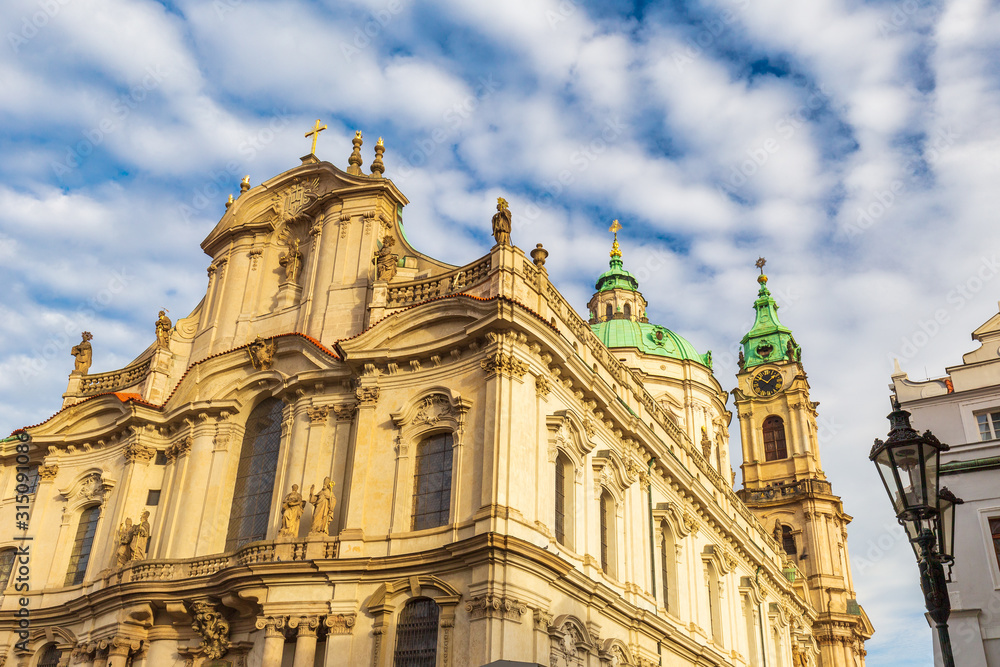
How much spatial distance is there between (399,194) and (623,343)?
75.6ft

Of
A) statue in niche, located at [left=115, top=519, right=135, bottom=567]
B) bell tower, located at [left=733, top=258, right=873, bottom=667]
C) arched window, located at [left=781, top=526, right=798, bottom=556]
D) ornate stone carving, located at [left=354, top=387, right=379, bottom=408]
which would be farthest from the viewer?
arched window, located at [left=781, top=526, right=798, bottom=556]

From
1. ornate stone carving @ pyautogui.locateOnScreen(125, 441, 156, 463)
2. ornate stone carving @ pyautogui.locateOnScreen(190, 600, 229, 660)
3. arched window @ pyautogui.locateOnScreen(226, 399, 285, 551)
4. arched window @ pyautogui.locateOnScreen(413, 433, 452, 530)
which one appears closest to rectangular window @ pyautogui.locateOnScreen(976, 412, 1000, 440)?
arched window @ pyautogui.locateOnScreen(413, 433, 452, 530)

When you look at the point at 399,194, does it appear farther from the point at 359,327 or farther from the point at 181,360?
the point at 181,360

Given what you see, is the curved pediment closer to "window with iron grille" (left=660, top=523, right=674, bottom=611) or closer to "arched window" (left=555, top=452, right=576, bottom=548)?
"arched window" (left=555, top=452, right=576, bottom=548)

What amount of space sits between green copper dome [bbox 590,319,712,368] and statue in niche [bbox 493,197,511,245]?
25.1 m

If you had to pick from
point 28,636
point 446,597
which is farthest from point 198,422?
point 446,597

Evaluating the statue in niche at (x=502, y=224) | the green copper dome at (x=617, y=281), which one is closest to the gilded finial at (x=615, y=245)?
the green copper dome at (x=617, y=281)

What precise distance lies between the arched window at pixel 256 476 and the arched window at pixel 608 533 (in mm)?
9534

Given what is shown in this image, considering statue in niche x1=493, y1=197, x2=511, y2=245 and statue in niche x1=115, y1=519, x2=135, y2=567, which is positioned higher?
statue in niche x1=493, y1=197, x2=511, y2=245

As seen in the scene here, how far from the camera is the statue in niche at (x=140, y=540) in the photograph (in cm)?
2509

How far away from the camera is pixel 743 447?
56.4 m

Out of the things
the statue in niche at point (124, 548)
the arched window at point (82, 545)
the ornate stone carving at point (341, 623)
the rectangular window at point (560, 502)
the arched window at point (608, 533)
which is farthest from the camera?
the arched window at point (82, 545)

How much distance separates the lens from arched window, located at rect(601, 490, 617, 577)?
25219mm

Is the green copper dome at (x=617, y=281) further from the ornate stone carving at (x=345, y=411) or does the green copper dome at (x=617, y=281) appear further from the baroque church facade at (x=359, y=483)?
the ornate stone carving at (x=345, y=411)
